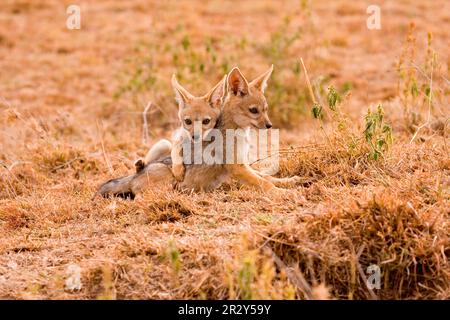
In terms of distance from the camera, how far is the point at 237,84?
7.08 metres

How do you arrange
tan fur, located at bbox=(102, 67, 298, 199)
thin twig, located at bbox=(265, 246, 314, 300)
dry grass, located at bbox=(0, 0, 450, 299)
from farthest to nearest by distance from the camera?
tan fur, located at bbox=(102, 67, 298, 199), dry grass, located at bbox=(0, 0, 450, 299), thin twig, located at bbox=(265, 246, 314, 300)

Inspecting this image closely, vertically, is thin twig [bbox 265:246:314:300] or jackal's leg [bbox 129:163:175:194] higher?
jackal's leg [bbox 129:163:175:194]

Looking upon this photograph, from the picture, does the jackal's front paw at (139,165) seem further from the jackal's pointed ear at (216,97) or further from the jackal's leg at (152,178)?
the jackal's pointed ear at (216,97)

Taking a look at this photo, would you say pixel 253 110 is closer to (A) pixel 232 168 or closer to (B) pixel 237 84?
(B) pixel 237 84

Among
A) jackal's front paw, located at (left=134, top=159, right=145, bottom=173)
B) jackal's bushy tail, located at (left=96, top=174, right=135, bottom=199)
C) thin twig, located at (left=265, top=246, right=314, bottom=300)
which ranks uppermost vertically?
jackal's front paw, located at (left=134, top=159, right=145, bottom=173)

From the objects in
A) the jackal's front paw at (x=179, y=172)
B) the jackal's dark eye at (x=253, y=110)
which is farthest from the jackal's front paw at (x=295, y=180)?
the jackal's front paw at (x=179, y=172)

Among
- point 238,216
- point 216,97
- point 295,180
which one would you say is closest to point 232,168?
point 295,180

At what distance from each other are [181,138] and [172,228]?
1600 millimetres

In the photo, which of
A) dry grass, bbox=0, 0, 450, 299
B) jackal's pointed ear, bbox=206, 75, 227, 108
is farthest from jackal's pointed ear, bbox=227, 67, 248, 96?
dry grass, bbox=0, 0, 450, 299

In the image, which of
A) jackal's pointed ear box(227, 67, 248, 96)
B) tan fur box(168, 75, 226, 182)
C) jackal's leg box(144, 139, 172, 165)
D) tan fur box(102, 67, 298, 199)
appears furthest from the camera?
jackal's leg box(144, 139, 172, 165)

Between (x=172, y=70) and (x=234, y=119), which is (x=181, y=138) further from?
(x=172, y=70)

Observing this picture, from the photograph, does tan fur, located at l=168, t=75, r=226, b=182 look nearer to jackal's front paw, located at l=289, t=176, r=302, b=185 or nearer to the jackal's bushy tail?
the jackal's bushy tail

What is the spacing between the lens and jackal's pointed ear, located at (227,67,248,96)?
7.00 meters

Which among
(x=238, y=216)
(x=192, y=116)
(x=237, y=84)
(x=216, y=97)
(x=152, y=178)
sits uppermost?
(x=237, y=84)
